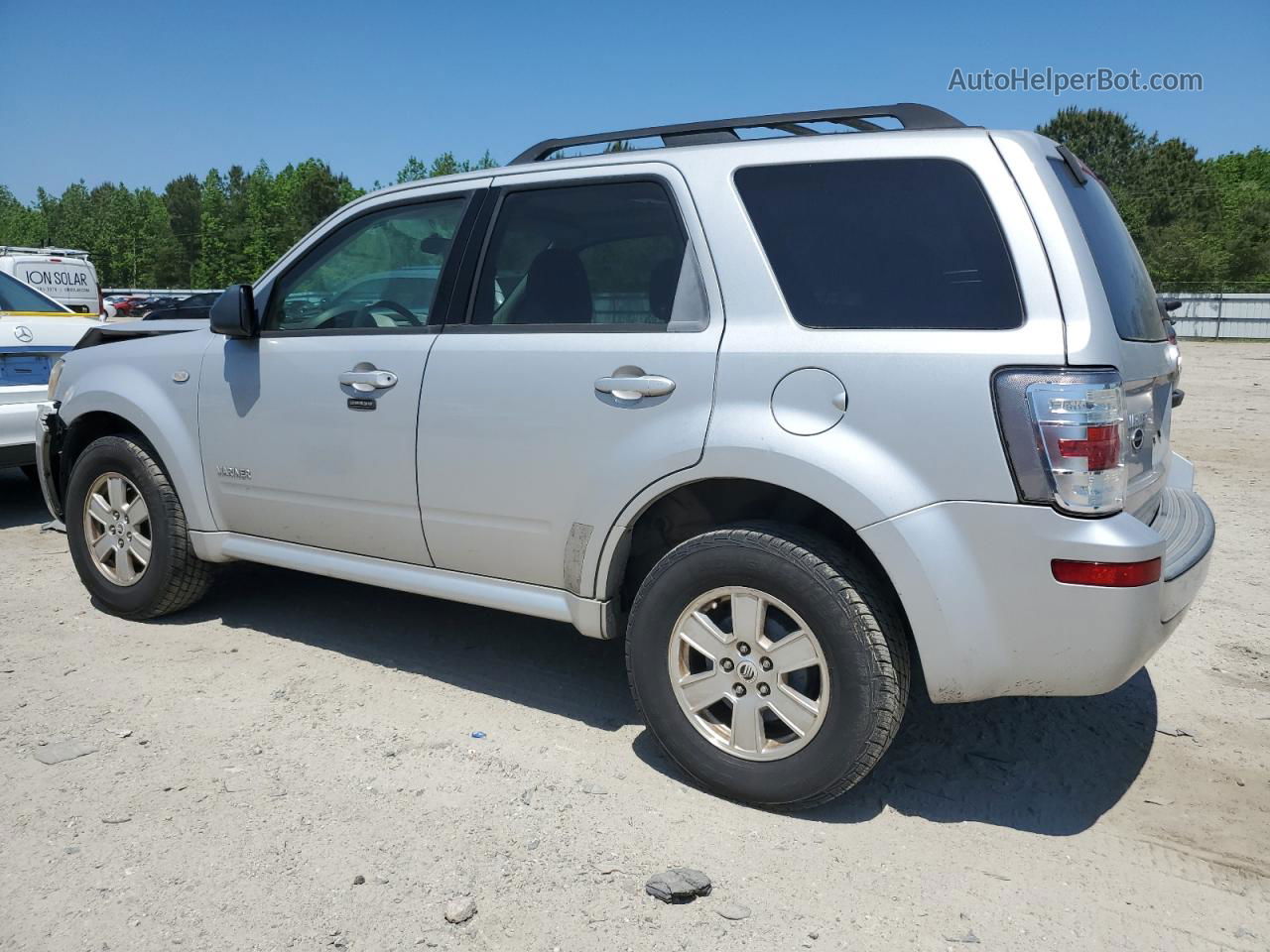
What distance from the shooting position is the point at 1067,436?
8.70 feet

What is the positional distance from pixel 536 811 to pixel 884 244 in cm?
199

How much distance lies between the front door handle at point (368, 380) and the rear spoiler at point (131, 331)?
1606mm

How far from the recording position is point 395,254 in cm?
414

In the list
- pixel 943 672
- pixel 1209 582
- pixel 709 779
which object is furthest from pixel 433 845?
pixel 1209 582

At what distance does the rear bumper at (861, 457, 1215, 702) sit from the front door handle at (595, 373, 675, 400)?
783 millimetres

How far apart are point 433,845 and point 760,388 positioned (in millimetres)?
1628

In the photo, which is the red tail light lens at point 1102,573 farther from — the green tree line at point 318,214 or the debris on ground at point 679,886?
the green tree line at point 318,214

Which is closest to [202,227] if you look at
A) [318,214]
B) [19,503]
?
[318,214]

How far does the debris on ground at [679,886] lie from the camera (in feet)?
9.06

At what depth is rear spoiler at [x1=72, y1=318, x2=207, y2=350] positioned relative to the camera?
5.29 meters

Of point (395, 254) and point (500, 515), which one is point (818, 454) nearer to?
point (500, 515)

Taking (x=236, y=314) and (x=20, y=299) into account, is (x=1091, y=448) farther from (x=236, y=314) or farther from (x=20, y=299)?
(x=20, y=299)

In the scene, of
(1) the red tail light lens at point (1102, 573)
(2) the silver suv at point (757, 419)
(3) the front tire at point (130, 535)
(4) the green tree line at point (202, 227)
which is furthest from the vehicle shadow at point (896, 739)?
(4) the green tree line at point (202, 227)

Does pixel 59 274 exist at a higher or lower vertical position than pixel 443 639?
higher
